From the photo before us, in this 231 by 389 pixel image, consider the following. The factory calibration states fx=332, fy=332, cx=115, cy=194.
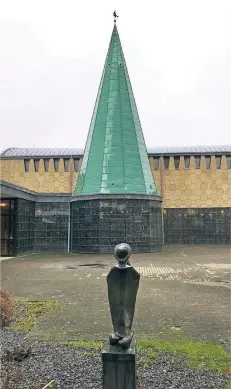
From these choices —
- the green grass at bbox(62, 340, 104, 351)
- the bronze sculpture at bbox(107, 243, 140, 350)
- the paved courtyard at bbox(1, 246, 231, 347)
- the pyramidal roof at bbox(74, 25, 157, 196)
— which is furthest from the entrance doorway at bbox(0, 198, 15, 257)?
the bronze sculpture at bbox(107, 243, 140, 350)

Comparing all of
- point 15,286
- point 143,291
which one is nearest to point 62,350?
point 143,291

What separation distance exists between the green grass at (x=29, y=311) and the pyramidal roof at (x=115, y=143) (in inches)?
518

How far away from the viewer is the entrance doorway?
19.2m

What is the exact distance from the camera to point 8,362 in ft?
15.1

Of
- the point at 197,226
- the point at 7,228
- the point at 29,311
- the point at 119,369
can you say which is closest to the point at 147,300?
the point at 29,311

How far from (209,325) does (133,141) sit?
17907mm

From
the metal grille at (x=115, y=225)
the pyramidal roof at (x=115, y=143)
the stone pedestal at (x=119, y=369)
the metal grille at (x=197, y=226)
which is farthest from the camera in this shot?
the metal grille at (x=197, y=226)

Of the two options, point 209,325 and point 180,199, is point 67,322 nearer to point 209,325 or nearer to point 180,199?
point 209,325

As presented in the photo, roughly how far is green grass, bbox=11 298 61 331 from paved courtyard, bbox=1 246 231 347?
0.73 ft

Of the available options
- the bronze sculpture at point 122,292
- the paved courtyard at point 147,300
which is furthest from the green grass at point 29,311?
the bronze sculpture at point 122,292

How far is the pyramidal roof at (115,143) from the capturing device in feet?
70.0

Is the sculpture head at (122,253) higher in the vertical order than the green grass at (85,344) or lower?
higher

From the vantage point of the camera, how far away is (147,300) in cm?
795

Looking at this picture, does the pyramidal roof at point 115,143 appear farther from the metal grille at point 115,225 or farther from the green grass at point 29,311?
the green grass at point 29,311
